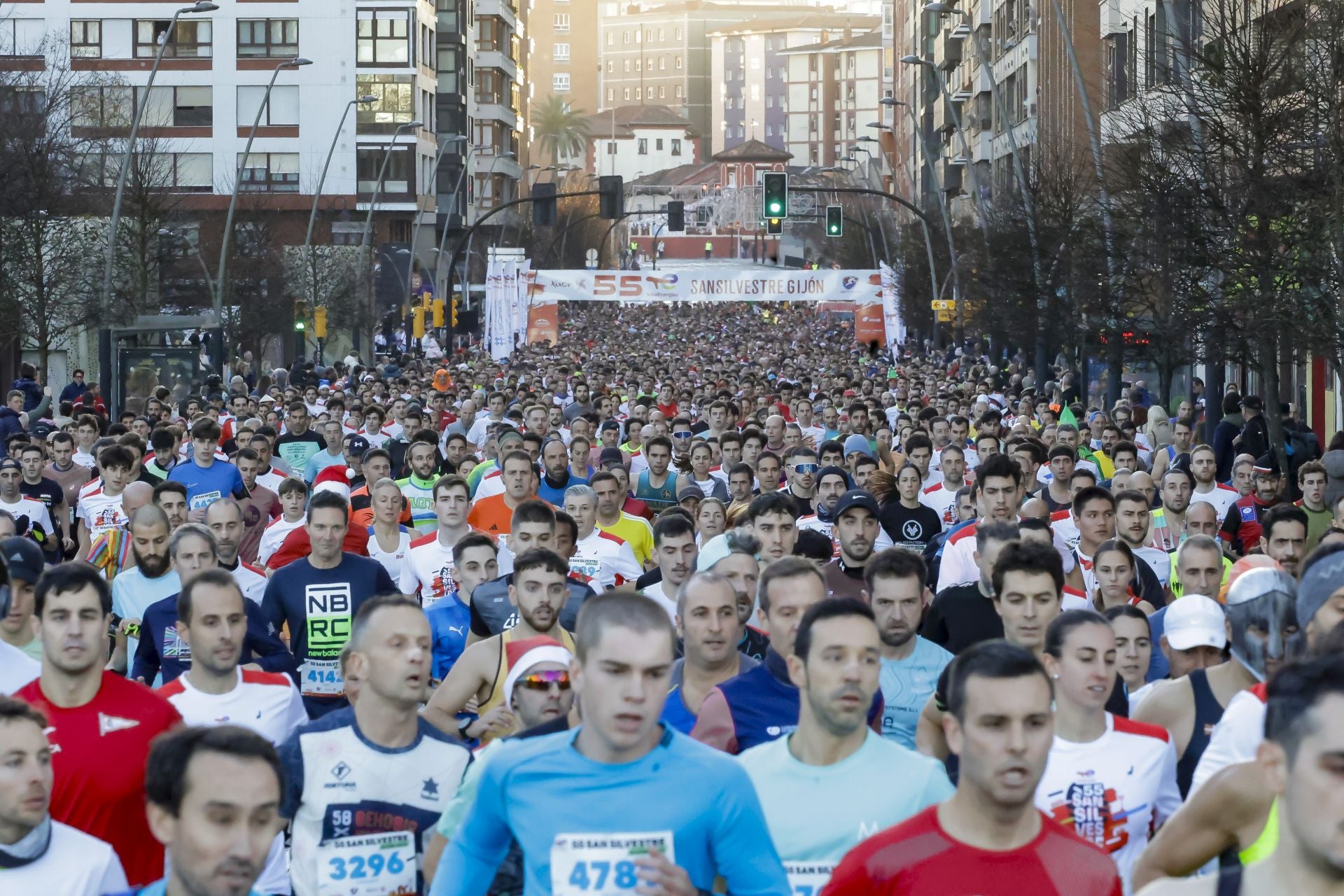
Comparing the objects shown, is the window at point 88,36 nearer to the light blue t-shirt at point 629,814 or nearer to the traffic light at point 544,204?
the traffic light at point 544,204

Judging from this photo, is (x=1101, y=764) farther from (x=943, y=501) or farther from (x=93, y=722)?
(x=943, y=501)

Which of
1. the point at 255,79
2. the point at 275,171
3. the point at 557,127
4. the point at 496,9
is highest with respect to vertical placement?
the point at 496,9

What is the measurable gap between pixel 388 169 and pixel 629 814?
78711 millimetres

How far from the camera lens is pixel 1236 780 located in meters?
4.46

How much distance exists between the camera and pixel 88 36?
77000mm

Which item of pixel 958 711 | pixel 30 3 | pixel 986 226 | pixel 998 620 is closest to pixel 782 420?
pixel 998 620

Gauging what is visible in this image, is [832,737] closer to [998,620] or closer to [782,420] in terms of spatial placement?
[998,620]

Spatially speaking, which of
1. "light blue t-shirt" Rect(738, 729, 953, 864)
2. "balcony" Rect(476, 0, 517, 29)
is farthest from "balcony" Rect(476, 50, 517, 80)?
"light blue t-shirt" Rect(738, 729, 953, 864)

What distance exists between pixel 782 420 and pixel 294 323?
1253 inches

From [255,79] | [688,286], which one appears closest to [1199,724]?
[688,286]

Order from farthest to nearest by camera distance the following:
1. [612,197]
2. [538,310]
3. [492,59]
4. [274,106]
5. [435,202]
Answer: [492,59] < [435,202] < [274,106] < [538,310] < [612,197]

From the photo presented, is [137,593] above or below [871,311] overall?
below

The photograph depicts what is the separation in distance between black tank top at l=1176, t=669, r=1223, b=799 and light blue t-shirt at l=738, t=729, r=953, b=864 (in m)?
1.35

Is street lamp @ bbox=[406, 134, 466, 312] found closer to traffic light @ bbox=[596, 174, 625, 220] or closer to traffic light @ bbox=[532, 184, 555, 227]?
traffic light @ bbox=[596, 174, 625, 220]
